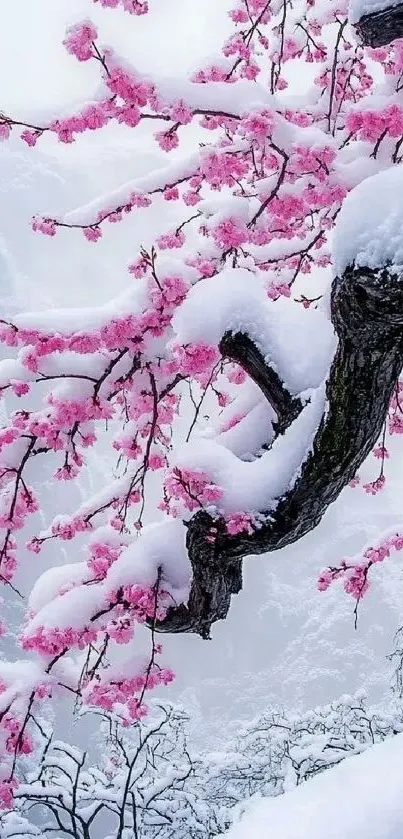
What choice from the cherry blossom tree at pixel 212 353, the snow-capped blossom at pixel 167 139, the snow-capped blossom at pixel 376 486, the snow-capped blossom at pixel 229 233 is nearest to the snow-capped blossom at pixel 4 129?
the cherry blossom tree at pixel 212 353

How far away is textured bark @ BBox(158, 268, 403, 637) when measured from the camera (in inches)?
71.3

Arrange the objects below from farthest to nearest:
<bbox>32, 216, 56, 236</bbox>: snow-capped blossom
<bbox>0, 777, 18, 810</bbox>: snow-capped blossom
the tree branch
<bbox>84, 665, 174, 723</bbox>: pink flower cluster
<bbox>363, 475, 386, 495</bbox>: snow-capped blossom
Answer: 1. <bbox>363, 475, 386, 495</bbox>: snow-capped blossom
2. <bbox>0, 777, 18, 810</bbox>: snow-capped blossom
3. <bbox>32, 216, 56, 236</bbox>: snow-capped blossom
4. <bbox>84, 665, 174, 723</bbox>: pink flower cluster
5. the tree branch

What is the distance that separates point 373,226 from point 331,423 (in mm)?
744

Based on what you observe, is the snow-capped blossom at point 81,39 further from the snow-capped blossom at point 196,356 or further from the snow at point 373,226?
the snow at point 373,226

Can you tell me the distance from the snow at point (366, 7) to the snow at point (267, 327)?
971 millimetres

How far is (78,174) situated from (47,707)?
59.5 m

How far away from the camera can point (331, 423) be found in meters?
2.25

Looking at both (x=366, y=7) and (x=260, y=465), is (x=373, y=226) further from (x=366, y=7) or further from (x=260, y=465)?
(x=260, y=465)

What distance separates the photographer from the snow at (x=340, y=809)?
949 mm

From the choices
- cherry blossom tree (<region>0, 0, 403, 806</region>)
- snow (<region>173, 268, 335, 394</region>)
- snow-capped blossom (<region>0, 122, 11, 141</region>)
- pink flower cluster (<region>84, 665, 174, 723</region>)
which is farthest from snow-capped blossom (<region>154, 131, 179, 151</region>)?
pink flower cluster (<region>84, 665, 174, 723</region>)

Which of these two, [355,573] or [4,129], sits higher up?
[4,129]

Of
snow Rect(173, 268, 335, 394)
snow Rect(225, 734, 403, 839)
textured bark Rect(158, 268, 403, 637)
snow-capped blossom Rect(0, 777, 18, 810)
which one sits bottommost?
snow Rect(225, 734, 403, 839)

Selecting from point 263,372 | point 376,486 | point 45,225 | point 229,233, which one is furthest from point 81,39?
point 376,486

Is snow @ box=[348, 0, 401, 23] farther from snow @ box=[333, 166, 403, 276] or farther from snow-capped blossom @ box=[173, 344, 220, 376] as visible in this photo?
snow-capped blossom @ box=[173, 344, 220, 376]
